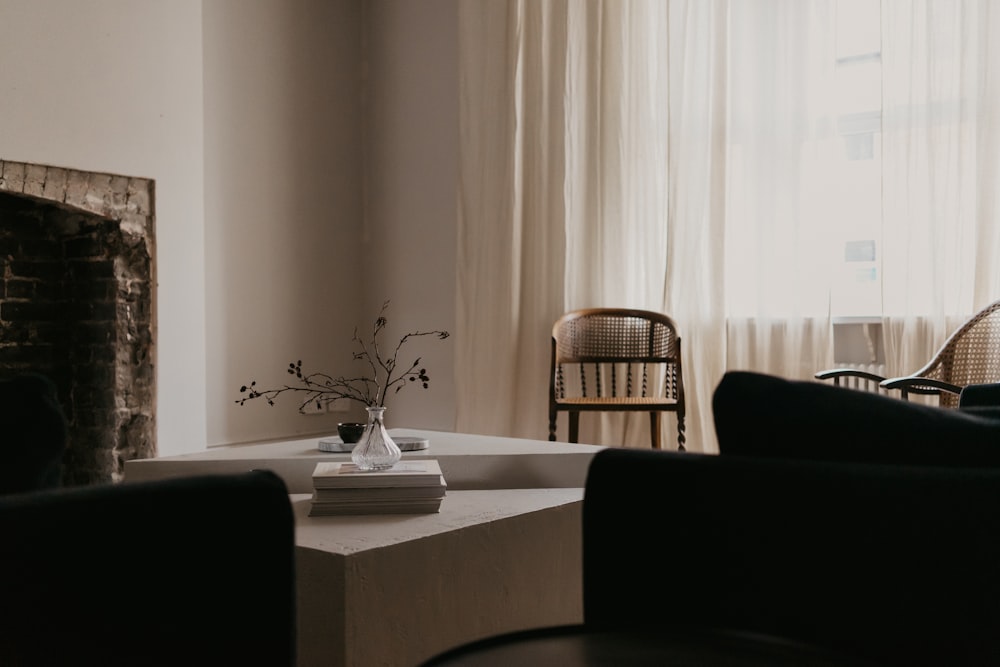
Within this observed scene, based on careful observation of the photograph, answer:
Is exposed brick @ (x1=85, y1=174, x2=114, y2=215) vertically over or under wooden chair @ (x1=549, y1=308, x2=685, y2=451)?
over

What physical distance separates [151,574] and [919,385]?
8.91 feet

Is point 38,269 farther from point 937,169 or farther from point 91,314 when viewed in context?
point 937,169

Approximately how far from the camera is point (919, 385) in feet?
9.87

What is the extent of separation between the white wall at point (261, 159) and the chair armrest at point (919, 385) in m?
2.56

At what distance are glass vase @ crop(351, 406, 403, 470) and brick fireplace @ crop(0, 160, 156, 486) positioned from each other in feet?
7.69

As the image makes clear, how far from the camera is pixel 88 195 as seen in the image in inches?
147

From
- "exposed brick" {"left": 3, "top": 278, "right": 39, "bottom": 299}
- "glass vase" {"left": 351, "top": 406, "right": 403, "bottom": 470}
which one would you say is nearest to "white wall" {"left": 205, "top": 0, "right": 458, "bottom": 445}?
"exposed brick" {"left": 3, "top": 278, "right": 39, "bottom": 299}

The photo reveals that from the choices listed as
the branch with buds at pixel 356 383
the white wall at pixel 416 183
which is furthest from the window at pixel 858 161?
the white wall at pixel 416 183

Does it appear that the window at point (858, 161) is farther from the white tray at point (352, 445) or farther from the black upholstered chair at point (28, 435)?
the black upholstered chair at point (28, 435)

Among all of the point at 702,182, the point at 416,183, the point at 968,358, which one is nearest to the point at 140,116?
the point at 416,183

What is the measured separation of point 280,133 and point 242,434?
1.56 meters

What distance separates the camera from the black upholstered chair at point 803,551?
85cm

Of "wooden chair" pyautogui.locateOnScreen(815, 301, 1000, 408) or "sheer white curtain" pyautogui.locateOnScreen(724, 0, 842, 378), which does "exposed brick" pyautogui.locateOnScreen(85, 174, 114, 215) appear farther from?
"wooden chair" pyautogui.locateOnScreen(815, 301, 1000, 408)

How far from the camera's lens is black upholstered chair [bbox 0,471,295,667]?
772mm
